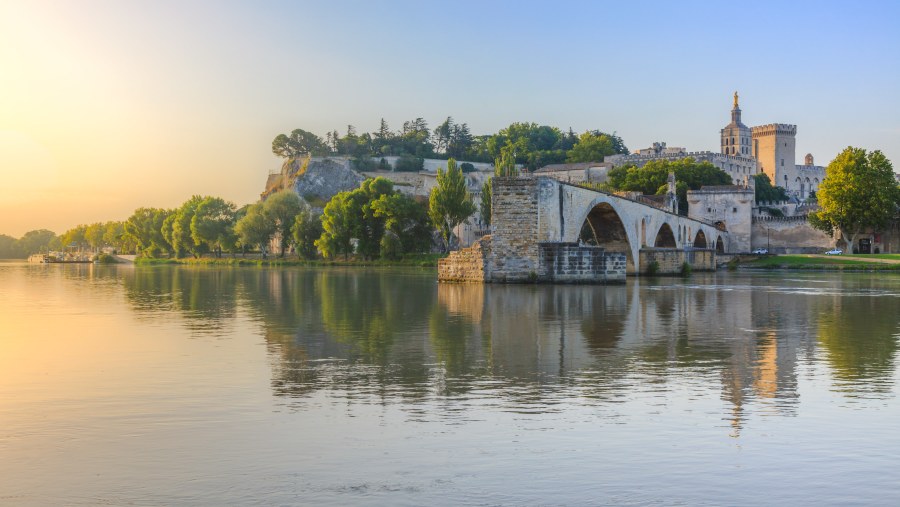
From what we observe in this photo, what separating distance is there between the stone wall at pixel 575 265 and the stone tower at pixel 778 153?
390 feet

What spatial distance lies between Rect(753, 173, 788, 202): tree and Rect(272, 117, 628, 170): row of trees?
23.9 metres

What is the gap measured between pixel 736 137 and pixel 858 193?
73661 millimetres

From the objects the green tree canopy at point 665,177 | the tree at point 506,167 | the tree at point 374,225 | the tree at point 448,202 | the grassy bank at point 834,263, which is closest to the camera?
the tree at point 506,167

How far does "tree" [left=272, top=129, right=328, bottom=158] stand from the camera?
5906 inches

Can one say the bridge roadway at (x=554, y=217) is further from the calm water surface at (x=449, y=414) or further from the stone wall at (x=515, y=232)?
the calm water surface at (x=449, y=414)

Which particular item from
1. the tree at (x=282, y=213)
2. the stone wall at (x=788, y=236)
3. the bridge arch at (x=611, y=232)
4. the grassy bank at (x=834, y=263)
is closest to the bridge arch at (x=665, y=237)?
the grassy bank at (x=834, y=263)

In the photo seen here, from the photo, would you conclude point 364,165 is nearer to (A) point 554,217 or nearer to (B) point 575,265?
(A) point 554,217

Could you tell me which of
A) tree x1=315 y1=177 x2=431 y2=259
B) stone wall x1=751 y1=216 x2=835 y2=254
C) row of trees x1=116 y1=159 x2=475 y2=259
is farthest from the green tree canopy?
tree x1=315 y1=177 x2=431 y2=259

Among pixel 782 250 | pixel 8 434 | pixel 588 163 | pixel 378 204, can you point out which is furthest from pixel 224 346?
pixel 588 163

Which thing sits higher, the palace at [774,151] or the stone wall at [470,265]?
the palace at [774,151]

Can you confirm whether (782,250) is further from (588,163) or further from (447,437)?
(447,437)

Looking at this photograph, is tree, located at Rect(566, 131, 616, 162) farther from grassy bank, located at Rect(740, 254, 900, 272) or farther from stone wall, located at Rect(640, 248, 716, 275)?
stone wall, located at Rect(640, 248, 716, 275)

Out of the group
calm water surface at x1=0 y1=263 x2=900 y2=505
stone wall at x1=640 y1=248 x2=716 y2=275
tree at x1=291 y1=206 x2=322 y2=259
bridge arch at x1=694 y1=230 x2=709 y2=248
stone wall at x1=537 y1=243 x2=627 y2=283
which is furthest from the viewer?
tree at x1=291 y1=206 x2=322 y2=259

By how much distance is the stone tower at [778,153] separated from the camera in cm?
15125
